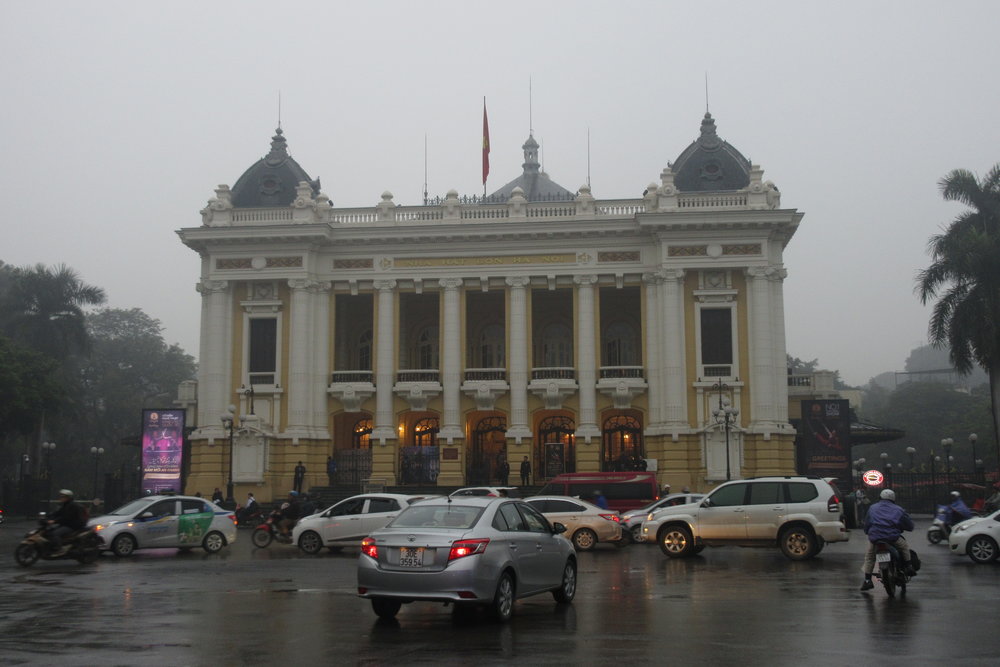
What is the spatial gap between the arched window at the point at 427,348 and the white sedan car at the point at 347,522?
25.1m

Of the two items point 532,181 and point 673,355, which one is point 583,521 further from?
point 532,181

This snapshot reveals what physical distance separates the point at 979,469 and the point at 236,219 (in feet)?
110

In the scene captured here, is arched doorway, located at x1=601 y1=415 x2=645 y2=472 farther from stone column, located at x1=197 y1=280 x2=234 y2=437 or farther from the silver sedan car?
the silver sedan car

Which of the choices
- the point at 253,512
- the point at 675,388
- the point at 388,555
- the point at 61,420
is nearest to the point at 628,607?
the point at 388,555

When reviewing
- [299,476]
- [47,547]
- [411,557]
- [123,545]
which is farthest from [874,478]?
[411,557]

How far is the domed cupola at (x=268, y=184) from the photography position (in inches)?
1945

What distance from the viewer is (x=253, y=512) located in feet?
116

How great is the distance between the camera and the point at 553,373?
1791 inches

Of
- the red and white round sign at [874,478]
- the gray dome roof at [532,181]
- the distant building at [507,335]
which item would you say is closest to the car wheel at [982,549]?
the red and white round sign at [874,478]

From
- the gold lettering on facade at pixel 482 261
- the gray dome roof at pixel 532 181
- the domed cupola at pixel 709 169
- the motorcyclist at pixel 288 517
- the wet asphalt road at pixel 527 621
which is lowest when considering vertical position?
the wet asphalt road at pixel 527 621

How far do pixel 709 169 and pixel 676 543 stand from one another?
2915 cm

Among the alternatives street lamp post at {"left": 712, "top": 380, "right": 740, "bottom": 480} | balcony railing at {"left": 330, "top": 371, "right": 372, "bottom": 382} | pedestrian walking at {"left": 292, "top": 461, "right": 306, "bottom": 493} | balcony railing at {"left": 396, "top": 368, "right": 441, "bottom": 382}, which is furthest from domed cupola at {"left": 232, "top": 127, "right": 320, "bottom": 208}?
street lamp post at {"left": 712, "top": 380, "right": 740, "bottom": 480}

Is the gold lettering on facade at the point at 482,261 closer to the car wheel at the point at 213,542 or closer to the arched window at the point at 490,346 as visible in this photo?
the arched window at the point at 490,346

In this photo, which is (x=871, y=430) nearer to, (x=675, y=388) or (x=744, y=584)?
(x=675, y=388)
